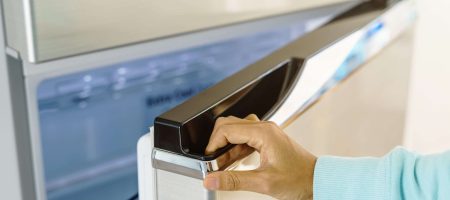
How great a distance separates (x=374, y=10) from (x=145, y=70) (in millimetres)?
405

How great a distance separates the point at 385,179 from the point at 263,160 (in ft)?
0.40

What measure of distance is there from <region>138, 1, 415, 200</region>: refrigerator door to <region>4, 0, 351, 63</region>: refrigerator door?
0.08m

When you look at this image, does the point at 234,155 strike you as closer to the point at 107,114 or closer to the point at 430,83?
the point at 107,114

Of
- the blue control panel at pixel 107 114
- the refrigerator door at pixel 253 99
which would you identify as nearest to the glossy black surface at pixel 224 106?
the refrigerator door at pixel 253 99

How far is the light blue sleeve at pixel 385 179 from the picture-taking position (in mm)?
516

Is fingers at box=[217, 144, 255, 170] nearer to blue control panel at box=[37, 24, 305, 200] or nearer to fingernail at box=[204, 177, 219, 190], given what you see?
fingernail at box=[204, 177, 219, 190]

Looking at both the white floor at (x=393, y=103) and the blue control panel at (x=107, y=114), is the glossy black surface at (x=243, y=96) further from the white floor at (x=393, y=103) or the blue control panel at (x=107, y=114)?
the blue control panel at (x=107, y=114)


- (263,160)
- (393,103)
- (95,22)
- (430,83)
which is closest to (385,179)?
(263,160)

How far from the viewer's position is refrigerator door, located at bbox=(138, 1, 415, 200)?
0.46 m

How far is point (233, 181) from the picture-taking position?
0.47 m

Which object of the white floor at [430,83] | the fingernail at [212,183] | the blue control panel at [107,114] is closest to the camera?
the fingernail at [212,183]

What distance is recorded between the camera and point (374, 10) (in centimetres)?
91

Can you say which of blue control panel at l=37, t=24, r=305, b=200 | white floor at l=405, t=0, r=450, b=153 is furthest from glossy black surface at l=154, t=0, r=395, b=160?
white floor at l=405, t=0, r=450, b=153

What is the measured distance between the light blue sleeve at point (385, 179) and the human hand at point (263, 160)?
0.02 metres
